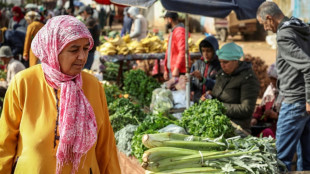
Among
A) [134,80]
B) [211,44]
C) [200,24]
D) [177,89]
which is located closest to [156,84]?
[134,80]

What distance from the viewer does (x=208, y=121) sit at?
3.89 m

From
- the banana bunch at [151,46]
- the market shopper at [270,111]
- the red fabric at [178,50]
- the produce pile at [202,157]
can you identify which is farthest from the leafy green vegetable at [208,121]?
the banana bunch at [151,46]

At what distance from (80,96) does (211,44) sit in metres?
3.64

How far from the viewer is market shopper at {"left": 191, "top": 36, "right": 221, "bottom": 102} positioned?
571cm

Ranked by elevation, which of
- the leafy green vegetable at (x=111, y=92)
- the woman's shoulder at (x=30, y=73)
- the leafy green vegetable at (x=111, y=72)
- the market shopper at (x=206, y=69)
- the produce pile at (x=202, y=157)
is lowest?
the leafy green vegetable at (x=111, y=72)

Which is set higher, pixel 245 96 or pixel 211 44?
pixel 211 44

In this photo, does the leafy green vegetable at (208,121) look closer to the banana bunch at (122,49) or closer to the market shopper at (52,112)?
the market shopper at (52,112)

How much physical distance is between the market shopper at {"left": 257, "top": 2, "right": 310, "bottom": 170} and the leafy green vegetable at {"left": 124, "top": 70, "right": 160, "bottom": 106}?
2.72 metres

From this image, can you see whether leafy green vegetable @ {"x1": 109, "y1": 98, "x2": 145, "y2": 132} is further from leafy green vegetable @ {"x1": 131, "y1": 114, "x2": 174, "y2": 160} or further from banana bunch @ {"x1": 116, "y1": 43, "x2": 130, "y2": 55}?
banana bunch @ {"x1": 116, "y1": 43, "x2": 130, "y2": 55}

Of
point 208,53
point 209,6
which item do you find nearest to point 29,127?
point 209,6

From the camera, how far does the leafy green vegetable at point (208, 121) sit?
12.6ft

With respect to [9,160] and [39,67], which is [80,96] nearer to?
[39,67]

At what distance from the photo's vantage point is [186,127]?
4090 millimetres

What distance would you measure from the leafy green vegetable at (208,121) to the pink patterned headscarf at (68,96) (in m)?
1.67
